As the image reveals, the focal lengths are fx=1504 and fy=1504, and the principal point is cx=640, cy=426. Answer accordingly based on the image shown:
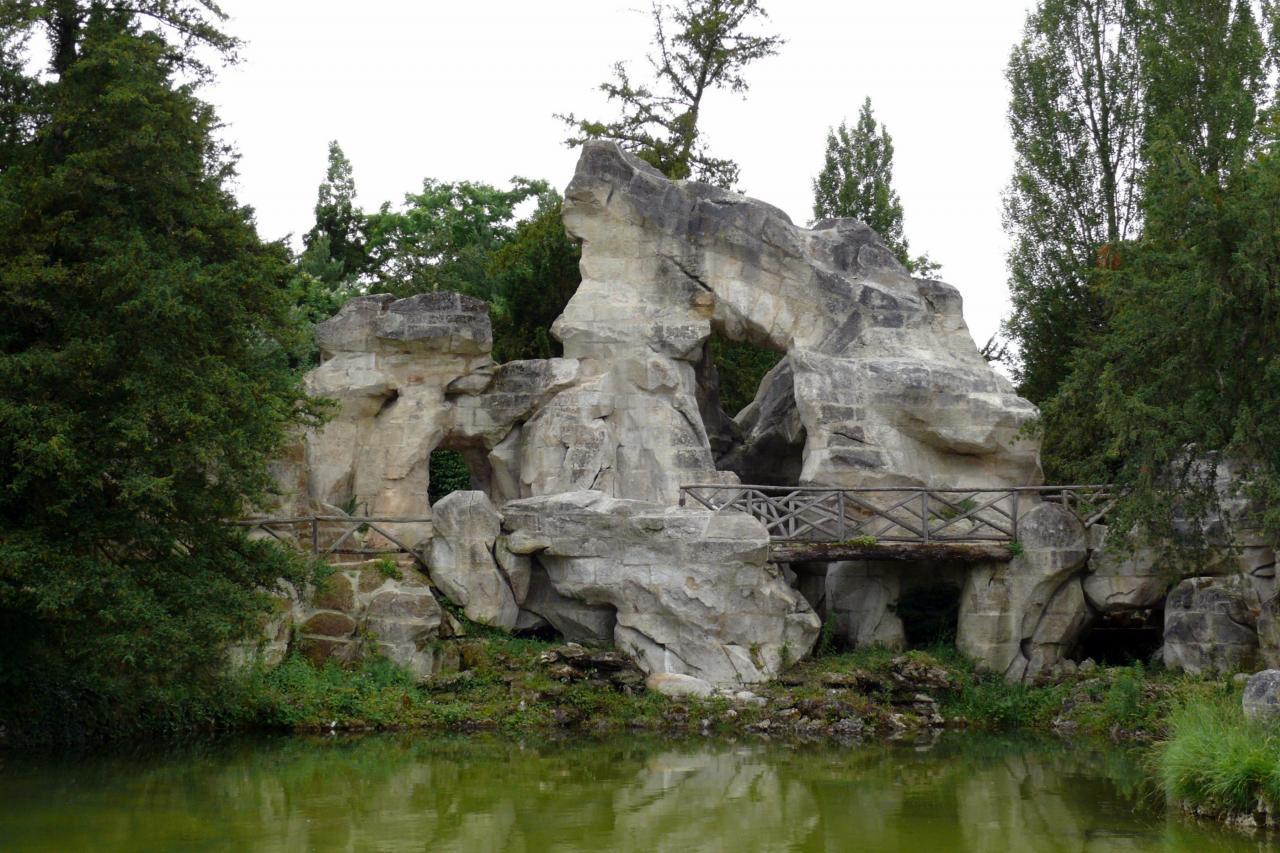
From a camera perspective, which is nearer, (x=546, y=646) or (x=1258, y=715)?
(x=1258, y=715)

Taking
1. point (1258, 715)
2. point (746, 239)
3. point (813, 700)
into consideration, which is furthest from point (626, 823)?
point (746, 239)

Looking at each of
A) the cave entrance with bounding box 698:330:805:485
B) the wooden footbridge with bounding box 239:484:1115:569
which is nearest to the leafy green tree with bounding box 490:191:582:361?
the cave entrance with bounding box 698:330:805:485

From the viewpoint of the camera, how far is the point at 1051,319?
2889cm

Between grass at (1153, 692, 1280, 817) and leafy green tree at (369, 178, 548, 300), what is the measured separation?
78.2ft

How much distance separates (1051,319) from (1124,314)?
28.9ft

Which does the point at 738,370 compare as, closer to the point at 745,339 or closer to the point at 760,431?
the point at 760,431

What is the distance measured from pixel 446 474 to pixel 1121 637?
14.2 metres

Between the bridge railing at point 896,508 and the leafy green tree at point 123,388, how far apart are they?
24.4 feet

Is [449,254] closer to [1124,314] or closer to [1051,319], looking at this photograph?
[1051,319]

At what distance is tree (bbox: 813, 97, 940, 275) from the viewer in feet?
114

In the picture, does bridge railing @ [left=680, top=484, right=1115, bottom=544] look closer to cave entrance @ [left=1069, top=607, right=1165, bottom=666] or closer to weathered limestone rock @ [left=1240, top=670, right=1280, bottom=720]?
cave entrance @ [left=1069, top=607, right=1165, bottom=666]

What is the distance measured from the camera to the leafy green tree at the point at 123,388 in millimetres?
15141

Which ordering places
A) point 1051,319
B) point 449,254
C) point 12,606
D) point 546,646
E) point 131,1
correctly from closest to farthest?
1. point 12,606
2. point 131,1
3. point 546,646
4. point 1051,319
5. point 449,254

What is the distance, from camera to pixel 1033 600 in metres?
21.4
